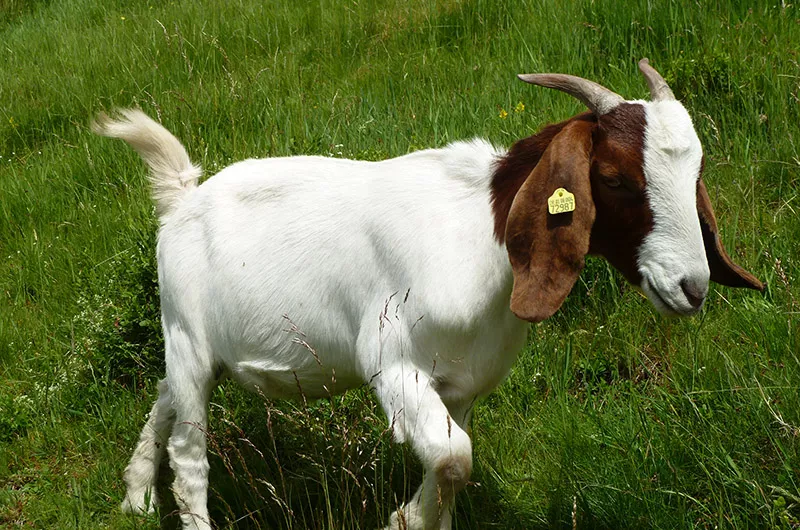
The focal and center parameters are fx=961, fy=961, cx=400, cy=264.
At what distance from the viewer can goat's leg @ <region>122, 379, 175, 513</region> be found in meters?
4.18

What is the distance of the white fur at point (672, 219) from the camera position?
111 inches

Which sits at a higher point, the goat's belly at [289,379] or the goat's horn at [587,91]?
the goat's horn at [587,91]

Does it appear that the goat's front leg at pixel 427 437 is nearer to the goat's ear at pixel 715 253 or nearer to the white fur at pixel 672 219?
the white fur at pixel 672 219

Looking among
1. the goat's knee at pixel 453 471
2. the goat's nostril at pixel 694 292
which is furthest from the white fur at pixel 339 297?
the goat's nostril at pixel 694 292

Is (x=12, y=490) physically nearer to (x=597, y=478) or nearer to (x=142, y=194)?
(x=142, y=194)

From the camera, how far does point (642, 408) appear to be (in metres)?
3.73

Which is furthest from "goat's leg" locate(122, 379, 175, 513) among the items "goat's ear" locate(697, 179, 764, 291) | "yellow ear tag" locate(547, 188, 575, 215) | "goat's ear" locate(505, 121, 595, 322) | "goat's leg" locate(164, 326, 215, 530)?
"goat's ear" locate(697, 179, 764, 291)

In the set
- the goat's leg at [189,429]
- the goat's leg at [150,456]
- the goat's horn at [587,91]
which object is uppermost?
the goat's horn at [587,91]

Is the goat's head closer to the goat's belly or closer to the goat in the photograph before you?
the goat

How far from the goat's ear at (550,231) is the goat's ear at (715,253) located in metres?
0.43

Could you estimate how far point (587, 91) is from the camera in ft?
10.0

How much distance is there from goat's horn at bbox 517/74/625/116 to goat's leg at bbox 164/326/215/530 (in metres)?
1.73

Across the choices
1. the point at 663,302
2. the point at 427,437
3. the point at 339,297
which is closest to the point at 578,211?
the point at 663,302

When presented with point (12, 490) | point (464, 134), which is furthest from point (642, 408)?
point (12, 490)
